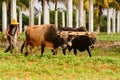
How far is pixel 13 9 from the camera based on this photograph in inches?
1129

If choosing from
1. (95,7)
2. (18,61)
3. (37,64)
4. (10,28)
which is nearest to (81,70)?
Result: (37,64)

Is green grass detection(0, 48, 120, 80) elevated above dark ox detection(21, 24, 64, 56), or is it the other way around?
dark ox detection(21, 24, 64, 56)

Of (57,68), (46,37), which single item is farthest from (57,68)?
(46,37)

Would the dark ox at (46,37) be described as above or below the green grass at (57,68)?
above

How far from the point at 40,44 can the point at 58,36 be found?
807mm

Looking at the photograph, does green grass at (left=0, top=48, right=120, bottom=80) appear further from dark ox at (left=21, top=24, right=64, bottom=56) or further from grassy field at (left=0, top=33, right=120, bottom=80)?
dark ox at (left=21, top=24, right=64, bottom=56)

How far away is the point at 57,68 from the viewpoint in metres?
14.4

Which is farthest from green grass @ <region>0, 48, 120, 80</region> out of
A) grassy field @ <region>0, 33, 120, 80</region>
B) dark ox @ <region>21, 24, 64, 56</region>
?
dark ox @ <region>21, 24, 64, 56</region>

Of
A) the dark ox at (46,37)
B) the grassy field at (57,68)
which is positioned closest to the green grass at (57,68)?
the grassy field at (57,68)

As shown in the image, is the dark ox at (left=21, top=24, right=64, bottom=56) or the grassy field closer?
the grassy field

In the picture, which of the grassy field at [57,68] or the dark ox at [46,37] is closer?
the grassy field at [57,68]

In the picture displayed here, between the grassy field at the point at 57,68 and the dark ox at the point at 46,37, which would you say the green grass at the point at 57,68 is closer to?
the grassy field at the point at 57,68

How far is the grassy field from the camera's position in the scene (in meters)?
13.0

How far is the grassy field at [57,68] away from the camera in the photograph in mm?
13016
